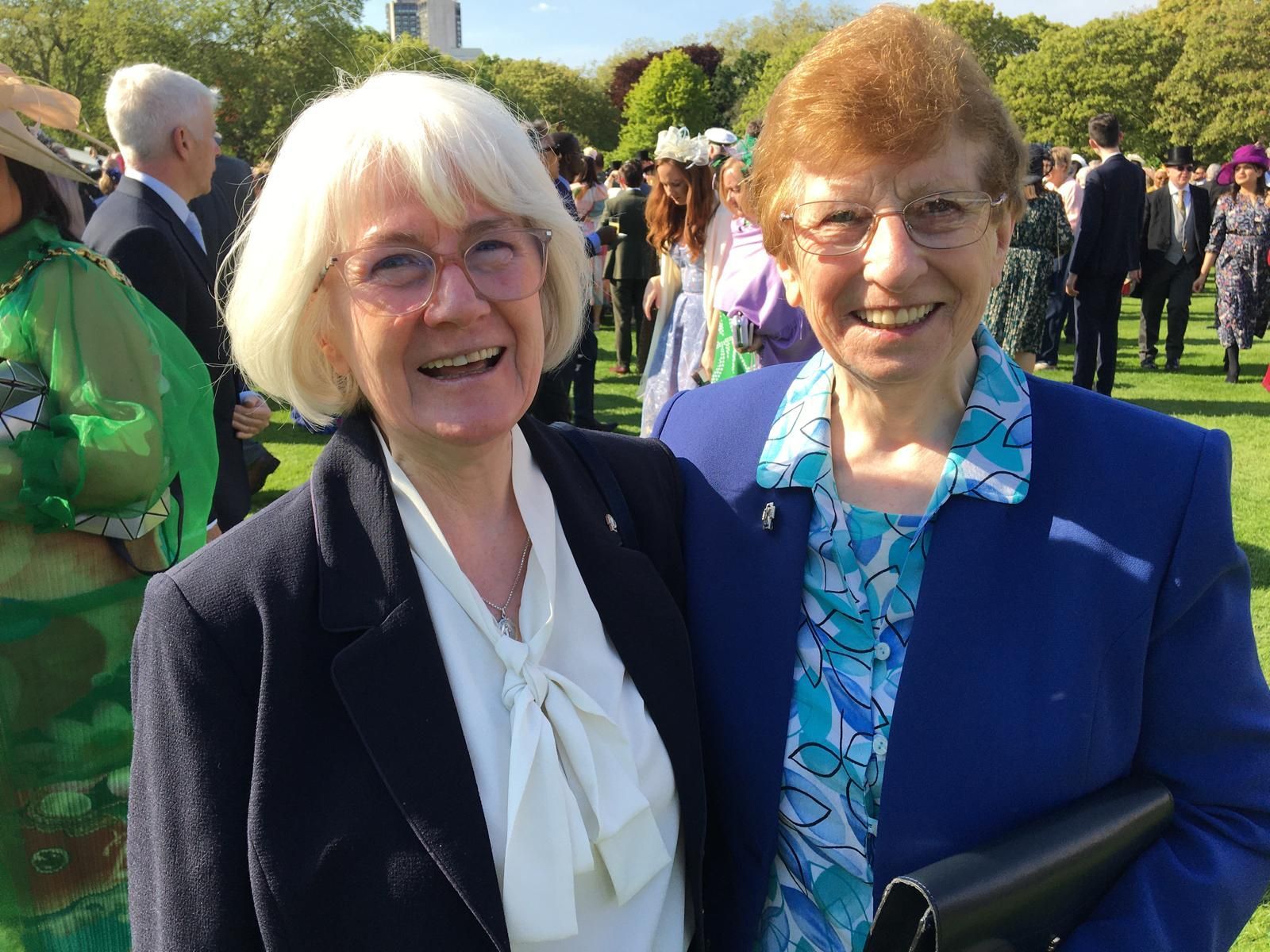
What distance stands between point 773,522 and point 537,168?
732 mm

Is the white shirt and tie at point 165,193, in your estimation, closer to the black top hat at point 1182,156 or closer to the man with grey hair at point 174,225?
the man with grey hair at point 174,225

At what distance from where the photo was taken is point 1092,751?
1.57 metres

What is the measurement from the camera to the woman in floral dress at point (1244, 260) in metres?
11.0

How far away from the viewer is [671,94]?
74625 mm

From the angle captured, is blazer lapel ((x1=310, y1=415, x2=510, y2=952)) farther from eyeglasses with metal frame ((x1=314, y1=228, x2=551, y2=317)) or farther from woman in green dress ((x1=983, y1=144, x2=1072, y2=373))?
woman in green dress ((x1=983, y1=144, x2=1072, y2=373))

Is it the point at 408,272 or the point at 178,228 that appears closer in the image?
the point at 408,272

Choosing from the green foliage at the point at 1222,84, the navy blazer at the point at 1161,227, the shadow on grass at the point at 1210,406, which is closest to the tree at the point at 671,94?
the green foliage at the point at 1222,84

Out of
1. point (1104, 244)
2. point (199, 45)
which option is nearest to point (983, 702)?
point (1104, 244)

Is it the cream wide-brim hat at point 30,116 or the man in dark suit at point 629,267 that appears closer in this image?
the cream wide-brim hat at point 30,116

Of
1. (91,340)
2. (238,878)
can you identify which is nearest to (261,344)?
(238,878)

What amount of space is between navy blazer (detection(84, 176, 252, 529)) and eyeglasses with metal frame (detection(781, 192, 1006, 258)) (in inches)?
103

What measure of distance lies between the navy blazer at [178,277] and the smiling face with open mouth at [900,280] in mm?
2635

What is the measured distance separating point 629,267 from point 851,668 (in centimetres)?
1050

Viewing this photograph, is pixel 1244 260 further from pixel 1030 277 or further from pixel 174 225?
pixel 174 225
